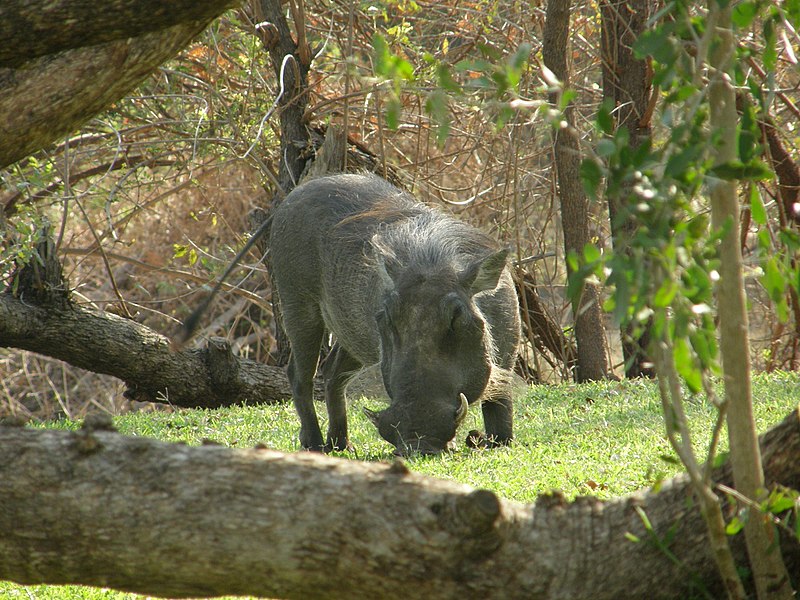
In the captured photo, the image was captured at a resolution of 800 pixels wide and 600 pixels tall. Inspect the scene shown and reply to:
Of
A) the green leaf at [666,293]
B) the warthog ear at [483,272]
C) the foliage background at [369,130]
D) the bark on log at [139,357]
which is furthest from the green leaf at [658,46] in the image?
the bark on log at [139,357]

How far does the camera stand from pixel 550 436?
484cm

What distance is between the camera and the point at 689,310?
5.65ft

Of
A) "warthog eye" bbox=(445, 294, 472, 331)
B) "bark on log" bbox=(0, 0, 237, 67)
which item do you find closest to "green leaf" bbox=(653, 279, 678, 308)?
"bark on log" bbox=(0, 0, 237, 67)

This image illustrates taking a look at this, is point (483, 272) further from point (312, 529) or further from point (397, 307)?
point (312, 529)

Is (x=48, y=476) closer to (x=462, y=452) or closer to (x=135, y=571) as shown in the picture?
(x=135, y=571)

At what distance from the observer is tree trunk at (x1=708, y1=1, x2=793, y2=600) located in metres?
1.90

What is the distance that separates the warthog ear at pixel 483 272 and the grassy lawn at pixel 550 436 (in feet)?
2.38

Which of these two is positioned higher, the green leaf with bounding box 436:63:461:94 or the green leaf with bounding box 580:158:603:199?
the green leaf with bounding box 436:63:461:94

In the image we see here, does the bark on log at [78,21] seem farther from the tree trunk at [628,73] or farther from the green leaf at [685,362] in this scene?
the tree trunk at [628,73]

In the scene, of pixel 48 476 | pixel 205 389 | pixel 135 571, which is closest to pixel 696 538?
pixel 135 571

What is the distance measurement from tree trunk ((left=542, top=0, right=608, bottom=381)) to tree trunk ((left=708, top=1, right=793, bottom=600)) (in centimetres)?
474

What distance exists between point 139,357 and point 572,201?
3.30 m

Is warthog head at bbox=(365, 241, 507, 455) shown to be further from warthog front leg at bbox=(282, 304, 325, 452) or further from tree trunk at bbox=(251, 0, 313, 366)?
tree trunk at bbox=(251, 0, 313, 366)

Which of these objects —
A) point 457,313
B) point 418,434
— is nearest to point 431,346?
point 457,313
